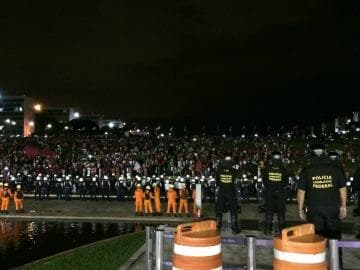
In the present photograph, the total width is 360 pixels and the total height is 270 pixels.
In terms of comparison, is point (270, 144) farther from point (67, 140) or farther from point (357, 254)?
→ point (357, 254)

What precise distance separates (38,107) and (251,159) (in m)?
123

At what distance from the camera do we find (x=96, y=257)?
1159 centimetres

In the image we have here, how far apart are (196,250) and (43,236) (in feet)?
35.3

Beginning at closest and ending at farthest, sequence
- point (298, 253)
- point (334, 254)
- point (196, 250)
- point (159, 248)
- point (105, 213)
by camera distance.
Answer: point (298, 253), point (334, 254), point (196, 250), point (159, 248), point (105, 213)

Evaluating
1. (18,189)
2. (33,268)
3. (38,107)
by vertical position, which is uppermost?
(38,107)

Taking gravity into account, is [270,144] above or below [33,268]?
above

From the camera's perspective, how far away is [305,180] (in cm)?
779

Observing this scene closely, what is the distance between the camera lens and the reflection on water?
1287 centimetres

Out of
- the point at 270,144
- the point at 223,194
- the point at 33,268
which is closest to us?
the point at 33,268

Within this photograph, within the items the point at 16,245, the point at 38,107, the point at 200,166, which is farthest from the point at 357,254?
the point at 38,107

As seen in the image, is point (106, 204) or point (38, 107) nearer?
point (106, 204)

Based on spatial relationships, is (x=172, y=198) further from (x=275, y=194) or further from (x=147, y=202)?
(x=275, y=194)

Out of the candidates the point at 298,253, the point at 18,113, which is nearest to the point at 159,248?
the point at 298,253

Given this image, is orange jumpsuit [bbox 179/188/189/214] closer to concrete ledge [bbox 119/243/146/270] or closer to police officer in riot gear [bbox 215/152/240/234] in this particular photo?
police officer in riot gear [bbox 215/152/240/234]
